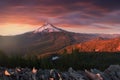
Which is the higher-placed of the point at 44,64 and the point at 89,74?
the point at 89,74

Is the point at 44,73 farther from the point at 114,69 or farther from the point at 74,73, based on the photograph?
the point at 114,69

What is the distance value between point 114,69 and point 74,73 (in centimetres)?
786

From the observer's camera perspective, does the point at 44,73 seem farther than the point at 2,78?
Yes

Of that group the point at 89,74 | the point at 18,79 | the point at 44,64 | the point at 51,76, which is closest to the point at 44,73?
the point at 51,76

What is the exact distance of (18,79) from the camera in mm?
38594

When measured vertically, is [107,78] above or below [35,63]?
above

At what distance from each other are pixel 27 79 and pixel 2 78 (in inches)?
127

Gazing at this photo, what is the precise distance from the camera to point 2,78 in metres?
37.6

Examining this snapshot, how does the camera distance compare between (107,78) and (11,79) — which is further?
(107,78)

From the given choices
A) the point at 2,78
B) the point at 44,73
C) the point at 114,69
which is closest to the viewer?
the point at 2,78

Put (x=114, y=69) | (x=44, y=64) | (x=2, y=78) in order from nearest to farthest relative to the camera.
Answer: (x=2, y=78) → (x=114, y=69) → (x=44, y=64)

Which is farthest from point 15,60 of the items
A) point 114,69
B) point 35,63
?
point 114,69

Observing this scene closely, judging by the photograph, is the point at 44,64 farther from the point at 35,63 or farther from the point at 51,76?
the point at 51,76

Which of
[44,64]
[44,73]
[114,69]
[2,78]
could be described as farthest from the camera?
[44,64]
